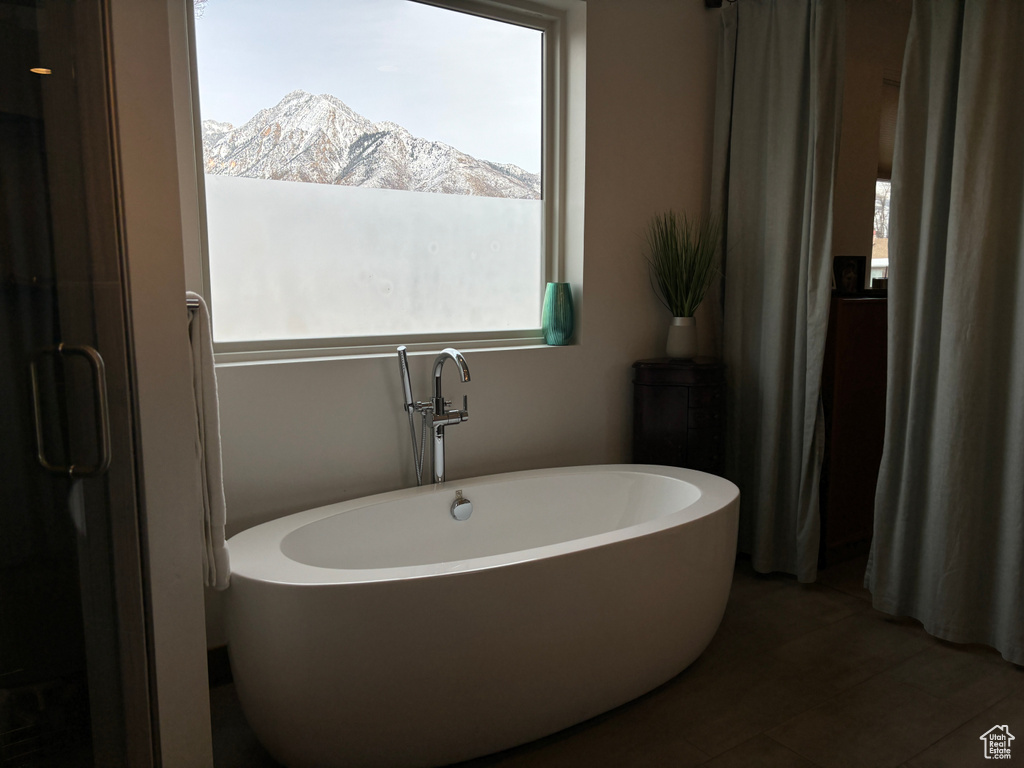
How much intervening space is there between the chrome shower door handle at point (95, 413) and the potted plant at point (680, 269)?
2272 millimetres

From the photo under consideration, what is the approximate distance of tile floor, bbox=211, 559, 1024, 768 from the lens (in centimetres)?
181

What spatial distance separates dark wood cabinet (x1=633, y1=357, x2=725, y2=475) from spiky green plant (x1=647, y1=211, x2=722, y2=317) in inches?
11.1

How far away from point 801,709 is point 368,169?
2190 mm

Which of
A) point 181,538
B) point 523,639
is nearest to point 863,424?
point 523,639

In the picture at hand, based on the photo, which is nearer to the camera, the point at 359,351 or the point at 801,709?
the point at 801,709

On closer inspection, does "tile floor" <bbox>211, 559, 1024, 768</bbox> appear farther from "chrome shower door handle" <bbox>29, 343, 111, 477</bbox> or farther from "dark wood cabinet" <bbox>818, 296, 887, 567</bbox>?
"chrome shower door handle" <bbox>29, 343, 111, 477</bbox>

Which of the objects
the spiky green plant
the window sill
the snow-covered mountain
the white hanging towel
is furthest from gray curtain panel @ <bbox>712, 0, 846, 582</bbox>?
the white hanging towel

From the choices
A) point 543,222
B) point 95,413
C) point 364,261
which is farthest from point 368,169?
point 95,413

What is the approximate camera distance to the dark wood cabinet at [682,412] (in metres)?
2.86

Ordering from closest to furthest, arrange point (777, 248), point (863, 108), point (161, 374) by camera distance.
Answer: point (161, 374), point (777, 248), point (863, 108)

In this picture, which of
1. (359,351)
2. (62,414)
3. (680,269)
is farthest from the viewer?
(680,269)

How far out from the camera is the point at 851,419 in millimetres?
2980

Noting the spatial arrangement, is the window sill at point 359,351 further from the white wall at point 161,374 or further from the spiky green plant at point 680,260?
the white wall at point 161,374

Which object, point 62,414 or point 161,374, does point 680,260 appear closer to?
point 161,374
